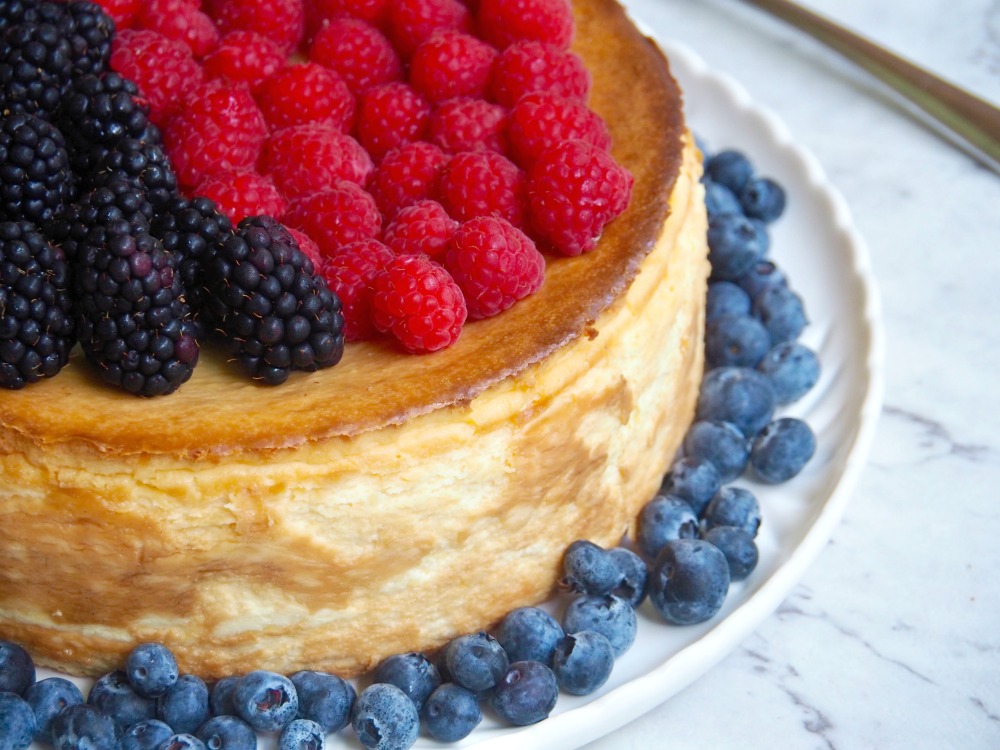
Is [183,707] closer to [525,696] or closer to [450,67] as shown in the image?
[525,696]

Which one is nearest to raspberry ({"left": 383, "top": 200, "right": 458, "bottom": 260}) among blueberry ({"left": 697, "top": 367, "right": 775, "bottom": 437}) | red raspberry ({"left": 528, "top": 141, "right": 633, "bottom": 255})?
red raspberry ({"left": 528, "top": 141, "right": 633, "bottom": 255})

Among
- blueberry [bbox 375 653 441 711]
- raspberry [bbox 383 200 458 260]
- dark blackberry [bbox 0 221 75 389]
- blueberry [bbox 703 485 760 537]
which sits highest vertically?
raspberry [bbox 383 200 458 260]

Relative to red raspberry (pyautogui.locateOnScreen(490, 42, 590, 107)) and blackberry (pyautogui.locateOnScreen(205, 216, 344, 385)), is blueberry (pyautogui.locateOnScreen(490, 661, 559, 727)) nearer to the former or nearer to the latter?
blackberry (pyautogui.locateOnScreen(205, 216, 344, 385))

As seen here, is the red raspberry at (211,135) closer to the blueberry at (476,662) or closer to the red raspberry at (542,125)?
the red raspberry at (542,125)

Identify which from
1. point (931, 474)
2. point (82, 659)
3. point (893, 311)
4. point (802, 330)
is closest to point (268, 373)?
point (82, 659)

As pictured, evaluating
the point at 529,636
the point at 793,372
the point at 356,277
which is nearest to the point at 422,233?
the point at 356,277

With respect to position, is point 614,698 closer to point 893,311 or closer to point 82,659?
point 82,659
